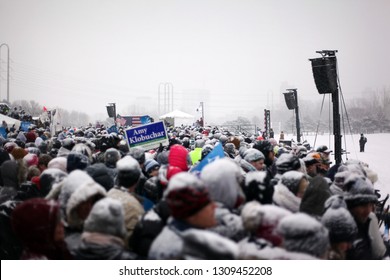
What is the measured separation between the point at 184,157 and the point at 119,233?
2833 mm

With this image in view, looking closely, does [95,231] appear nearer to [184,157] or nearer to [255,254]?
[255,254]

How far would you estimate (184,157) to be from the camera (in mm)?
5469

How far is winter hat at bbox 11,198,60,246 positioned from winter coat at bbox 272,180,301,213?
6.57 feet

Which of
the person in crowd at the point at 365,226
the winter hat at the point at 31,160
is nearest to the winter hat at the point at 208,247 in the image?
the person in crowd at the point at 365,226

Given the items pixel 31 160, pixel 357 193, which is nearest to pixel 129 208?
pixel 357 193

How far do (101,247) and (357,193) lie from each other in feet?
8.14

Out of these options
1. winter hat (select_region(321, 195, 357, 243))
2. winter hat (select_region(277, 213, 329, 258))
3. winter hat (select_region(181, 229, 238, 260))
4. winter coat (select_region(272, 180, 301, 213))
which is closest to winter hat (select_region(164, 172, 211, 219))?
winter hat (select_region(181, 229, 238, 260))

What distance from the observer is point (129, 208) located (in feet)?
11.1

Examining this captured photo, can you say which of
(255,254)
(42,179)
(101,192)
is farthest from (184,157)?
(255,254)

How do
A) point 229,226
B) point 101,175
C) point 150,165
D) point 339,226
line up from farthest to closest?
point 150,165 → point 101,175 → point 339,226 → point 229,226

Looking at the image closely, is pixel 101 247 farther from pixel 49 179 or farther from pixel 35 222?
pixel 49 179

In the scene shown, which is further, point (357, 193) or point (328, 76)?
point (328, 76)

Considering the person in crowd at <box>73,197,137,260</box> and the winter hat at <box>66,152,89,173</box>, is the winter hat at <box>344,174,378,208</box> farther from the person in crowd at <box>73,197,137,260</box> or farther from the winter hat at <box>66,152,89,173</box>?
the winter hat at <box>66,152,89,173</box>
